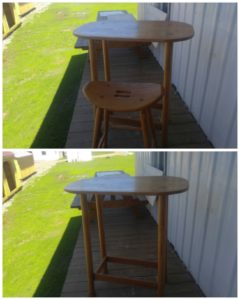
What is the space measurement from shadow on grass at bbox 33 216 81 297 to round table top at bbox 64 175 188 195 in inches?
57.1

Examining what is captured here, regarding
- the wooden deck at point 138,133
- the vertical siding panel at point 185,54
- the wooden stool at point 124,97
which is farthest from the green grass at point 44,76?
the vertical siding panel at point 185,54

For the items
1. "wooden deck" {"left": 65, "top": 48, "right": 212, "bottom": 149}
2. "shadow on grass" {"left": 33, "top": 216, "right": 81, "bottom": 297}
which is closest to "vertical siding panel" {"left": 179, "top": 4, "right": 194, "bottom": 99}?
"wooden deck" {"left": 65, "top": 48, "right": 212, "bottom": 149}

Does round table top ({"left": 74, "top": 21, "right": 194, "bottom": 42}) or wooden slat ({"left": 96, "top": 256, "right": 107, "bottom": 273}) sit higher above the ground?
round table top ({"left": 74, "top": 21, "right": 194, "bottom": 42})

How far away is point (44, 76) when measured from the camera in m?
4.94

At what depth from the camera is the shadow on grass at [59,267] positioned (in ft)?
9.58

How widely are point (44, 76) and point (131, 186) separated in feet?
12.1

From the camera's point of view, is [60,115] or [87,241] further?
[60,115]

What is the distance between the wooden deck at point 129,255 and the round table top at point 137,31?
1776 mm

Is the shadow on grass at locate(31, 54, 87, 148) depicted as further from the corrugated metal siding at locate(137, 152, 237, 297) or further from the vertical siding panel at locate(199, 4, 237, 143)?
the vertical siding panel at locate(199, 4, 237, 143)

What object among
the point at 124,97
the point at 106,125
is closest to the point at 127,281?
the point at 106,125

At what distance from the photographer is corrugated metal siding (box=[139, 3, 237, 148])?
1.94 meters

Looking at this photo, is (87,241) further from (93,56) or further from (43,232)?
(43,232)

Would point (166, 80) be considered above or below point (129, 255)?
above

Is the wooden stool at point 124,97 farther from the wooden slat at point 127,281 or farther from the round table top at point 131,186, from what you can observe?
the wooden slat at point 127,281
